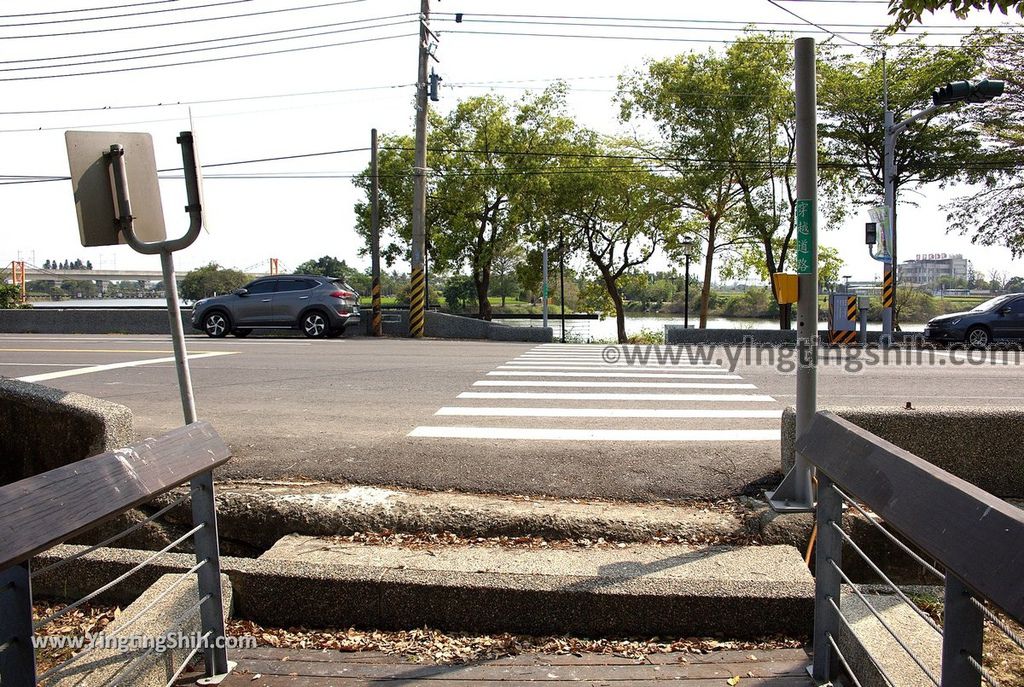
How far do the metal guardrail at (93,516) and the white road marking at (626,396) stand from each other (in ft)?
22.0

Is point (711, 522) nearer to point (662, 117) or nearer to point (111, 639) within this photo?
point (111, 639)

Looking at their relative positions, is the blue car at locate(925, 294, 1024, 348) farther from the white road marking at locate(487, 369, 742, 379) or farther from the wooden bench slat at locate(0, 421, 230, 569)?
the wooden bench slat at locate(0, 421, 230, 569)

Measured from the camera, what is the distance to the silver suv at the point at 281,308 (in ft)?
74.0

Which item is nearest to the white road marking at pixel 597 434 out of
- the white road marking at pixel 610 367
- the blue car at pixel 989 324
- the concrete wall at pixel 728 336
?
the white road marking at pixel 610 367

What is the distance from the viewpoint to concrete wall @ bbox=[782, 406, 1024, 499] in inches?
214

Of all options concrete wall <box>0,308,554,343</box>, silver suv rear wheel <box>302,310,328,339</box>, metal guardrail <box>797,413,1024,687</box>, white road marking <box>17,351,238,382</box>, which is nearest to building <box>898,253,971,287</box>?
concrete wall <box>0,308,554,343</box>

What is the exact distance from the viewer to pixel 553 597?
4020 millimetres

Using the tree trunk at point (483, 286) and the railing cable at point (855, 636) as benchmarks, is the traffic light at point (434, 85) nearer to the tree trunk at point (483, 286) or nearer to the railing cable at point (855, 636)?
the tree trunk at point (483, 286)

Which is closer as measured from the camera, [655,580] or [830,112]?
[655,580]

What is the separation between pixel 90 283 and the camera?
3297 cm

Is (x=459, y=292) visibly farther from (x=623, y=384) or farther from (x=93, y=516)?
(x=93, y=516)

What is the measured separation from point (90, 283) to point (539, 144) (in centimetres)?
2069

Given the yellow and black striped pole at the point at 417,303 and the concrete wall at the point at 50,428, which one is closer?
the concrete wall at the point at 50,428

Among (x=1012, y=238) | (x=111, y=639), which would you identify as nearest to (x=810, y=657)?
(x=111, y=639)
